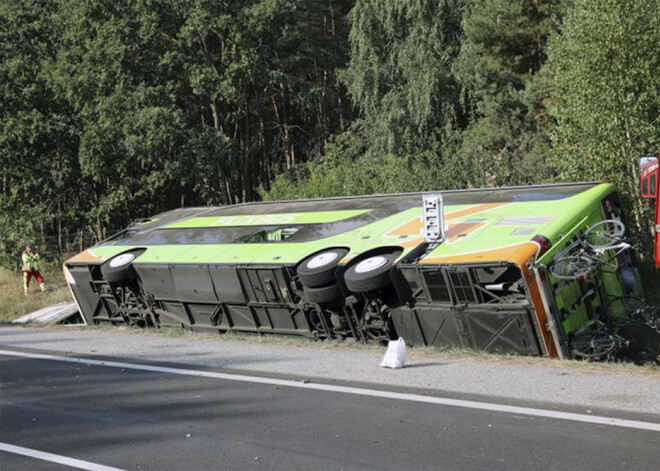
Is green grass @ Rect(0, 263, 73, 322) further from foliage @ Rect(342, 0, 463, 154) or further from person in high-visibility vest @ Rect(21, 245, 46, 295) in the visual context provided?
foliage @ Rect(342, 0, 463, 154)

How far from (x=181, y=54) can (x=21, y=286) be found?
45.3 ft

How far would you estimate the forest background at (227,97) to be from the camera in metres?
29.6

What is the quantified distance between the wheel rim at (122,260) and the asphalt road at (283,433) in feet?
24.9

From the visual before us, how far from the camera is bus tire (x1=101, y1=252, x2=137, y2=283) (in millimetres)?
16891

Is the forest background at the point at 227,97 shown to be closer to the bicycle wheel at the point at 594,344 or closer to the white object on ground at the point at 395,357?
the bicycle wheel at the point at 594,344

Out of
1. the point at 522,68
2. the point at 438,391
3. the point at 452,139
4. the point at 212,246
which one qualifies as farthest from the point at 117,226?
the point at 438,391

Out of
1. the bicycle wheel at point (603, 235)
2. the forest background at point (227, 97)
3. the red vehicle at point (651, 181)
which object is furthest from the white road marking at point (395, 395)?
the forest background at point (227, 97)

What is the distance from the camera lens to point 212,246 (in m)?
16.0

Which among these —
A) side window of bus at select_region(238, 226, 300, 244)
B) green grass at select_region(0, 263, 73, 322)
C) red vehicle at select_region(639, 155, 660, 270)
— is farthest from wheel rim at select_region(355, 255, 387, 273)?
green grass at select_region(0, 263, 73, 322)

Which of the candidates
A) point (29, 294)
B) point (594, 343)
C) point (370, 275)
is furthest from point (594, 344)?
point (29, 294)

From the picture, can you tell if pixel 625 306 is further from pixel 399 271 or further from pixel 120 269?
pixel 120 269

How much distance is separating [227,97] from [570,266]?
90.6 feet

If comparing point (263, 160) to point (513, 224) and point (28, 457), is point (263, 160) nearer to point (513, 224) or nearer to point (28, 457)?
point (513, 224)

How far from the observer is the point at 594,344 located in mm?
10844
